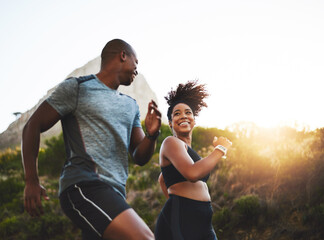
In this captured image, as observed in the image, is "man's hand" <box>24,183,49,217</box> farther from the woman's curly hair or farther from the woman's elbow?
the woman's curly hair

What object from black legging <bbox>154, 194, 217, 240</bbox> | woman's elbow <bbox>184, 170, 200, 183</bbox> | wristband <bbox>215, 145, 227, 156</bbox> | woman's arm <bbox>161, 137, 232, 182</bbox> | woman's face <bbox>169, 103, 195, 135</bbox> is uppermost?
woman's face <bbox>169, 103, 195, 135</bbox>

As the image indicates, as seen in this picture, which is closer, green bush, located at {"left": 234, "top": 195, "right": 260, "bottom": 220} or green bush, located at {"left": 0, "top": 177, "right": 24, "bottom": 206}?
green bush, located at {"left": 234, "top": 195, "right": 260, "bottom": 220}

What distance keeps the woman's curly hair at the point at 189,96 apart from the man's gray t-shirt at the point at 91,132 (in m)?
1.34

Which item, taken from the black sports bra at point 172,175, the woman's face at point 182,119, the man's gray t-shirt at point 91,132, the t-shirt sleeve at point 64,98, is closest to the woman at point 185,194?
the black sports bra at point 172,175

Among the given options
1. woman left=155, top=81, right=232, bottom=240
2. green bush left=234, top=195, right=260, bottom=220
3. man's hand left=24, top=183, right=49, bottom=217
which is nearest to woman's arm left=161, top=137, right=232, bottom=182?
woman left=155, top=81, right=232, bottom=240

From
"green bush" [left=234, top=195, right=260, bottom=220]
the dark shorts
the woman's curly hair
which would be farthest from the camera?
"green bush" [left=234, top=195, right=260, bottom=220]

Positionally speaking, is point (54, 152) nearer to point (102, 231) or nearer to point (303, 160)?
point (303, 160)

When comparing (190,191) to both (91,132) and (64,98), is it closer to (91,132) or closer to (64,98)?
(91,132)

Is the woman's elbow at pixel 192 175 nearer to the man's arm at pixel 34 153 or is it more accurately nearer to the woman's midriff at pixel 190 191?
the woman's midriff at pixel 190 191

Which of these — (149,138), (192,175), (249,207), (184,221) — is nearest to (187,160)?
(192,175)

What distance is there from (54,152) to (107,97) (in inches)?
614

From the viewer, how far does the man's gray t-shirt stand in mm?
1951

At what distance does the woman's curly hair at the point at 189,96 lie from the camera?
354 centimetres

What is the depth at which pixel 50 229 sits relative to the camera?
347 inches
